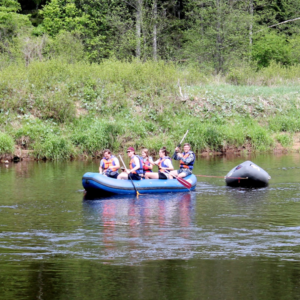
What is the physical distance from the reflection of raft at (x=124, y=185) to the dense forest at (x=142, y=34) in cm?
1663

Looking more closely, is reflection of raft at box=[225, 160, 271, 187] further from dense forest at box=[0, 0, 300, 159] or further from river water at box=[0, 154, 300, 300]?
dense forest at box=[0, 0, 300, 159]

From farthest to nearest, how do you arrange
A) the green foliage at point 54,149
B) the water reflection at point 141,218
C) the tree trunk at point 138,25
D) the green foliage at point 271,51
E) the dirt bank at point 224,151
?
1. the green foliage at point 271,51
2. the tree trunk at point 138,25
3. the green foliage at point 54,149
4. the dirt bank at point 224,151
5. the water reflection at point 141,218

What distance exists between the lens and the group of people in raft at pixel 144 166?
13.2m

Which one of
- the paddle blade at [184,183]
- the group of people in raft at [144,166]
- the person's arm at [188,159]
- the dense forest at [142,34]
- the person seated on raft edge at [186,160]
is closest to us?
the group of people in raft at [144,166]

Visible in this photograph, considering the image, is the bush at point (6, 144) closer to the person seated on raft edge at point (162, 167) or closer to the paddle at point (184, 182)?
the person seated on raft edge at point (162, 167)

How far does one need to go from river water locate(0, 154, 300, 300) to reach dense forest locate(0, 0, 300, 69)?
18.0 m

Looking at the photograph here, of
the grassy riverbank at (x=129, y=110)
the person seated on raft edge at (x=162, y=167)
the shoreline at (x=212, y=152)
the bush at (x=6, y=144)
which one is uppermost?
the grassy riverbank at (x=129, y=110)

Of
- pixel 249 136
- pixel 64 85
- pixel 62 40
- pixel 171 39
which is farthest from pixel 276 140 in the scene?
pixel 171 39

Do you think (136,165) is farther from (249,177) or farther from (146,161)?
(249,177)

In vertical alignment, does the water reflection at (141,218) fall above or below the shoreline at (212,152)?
below

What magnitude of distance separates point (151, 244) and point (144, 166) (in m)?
5.46

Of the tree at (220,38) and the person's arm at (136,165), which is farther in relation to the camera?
the tree at (220,38)

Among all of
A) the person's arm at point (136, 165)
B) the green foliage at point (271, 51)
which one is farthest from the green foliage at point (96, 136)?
the green foliage at point (271, 51)

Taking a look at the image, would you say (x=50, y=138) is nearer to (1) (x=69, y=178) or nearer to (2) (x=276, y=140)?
(1) (x=69, y=178)
